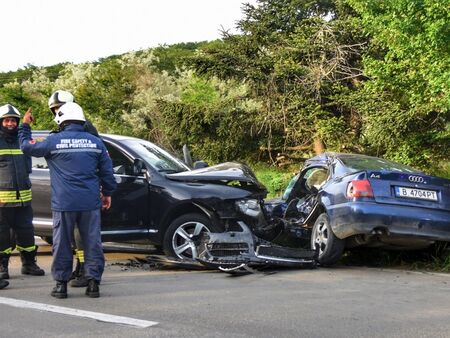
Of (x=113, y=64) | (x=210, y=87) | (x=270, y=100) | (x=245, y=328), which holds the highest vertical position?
(x=113, y=64)

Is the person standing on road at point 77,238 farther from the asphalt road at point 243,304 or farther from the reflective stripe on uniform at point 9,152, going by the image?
the reflective stripe on uniform at point 9,152

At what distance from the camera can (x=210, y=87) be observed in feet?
115

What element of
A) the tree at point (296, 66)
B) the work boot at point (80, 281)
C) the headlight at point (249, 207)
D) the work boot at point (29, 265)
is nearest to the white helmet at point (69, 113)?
the work boot at point (80, 281)

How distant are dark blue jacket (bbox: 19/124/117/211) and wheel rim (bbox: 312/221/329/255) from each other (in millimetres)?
3052

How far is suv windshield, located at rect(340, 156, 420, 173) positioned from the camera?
7508mm

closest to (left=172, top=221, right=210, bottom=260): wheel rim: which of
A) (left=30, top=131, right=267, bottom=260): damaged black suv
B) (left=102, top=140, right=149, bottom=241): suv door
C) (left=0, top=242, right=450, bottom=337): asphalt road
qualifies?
(left=30, top=131, right=267, bottom=260): damaged black suv

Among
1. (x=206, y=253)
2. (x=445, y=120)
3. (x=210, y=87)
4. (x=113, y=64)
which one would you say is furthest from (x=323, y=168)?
(x=113, y=64)

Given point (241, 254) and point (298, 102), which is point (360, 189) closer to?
point (241, 254)

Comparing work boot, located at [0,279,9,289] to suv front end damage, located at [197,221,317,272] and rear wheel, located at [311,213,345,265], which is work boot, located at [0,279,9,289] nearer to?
suv front end damage, located at [197,221,317,272]

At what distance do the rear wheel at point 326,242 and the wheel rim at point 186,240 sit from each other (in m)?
1.41

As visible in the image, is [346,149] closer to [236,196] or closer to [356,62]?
[356,62]

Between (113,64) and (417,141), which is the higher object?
(113,64)

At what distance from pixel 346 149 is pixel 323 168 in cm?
1550

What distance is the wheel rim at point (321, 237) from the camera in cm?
740
